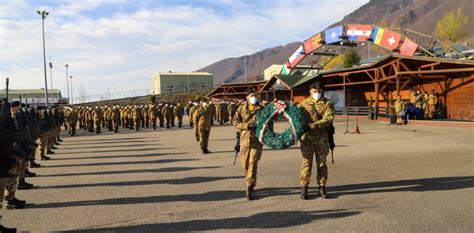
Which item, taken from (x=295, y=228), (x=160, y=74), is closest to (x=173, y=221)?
(x=295, y=228)

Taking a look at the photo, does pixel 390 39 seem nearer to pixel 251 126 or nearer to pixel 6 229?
pixel 251 126

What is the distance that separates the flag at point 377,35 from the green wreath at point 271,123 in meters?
19.4

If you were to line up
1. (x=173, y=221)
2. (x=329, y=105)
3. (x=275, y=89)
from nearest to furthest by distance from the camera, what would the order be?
(x=173, y=221)
(x=329, y=105)
(x=275, y=89)

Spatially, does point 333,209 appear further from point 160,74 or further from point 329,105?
point 160,74

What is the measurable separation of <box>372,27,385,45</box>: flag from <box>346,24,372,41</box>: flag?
0.36 m

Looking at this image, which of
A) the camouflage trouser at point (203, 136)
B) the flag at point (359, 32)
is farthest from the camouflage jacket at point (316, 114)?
the flag at point (359, 32)

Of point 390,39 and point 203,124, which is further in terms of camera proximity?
point 390,39

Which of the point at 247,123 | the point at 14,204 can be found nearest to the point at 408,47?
the point at 247,123

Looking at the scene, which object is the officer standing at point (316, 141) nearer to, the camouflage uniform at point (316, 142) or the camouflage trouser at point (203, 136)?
the camouflage uniform at point (316, 142)

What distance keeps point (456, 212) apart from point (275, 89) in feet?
95.5

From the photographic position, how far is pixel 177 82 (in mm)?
65625

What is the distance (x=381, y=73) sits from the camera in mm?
22656

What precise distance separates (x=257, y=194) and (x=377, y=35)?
65.7 ft

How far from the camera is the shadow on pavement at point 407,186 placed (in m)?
6.44
